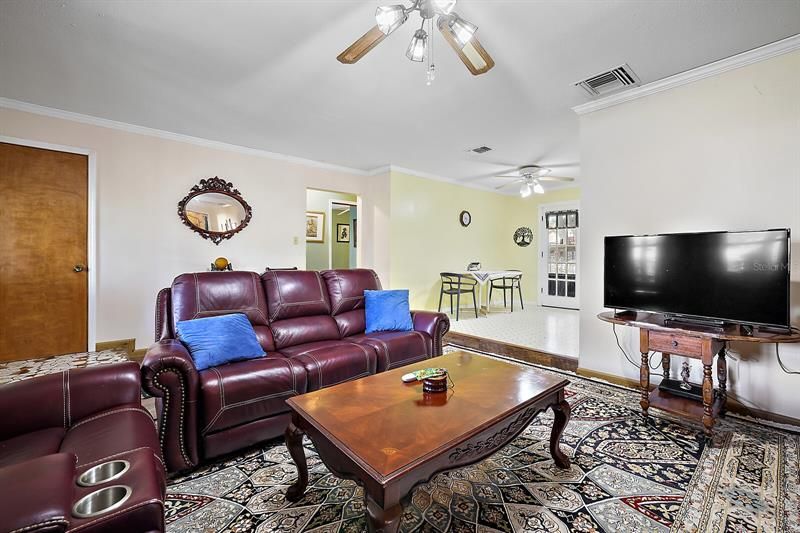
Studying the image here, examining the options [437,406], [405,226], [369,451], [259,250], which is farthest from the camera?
[405,226]

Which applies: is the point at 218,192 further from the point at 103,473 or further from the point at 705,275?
the point at 705,275

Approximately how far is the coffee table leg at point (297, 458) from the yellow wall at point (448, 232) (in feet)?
13.2

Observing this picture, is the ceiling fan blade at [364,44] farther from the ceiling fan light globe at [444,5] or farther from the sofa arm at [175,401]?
the sofa arm at [175,401]

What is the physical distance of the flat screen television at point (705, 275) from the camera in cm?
194

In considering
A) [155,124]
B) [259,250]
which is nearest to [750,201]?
[259,250]

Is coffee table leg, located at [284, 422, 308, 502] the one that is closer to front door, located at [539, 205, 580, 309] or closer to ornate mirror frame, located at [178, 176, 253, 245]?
ornate mirror frame, located at [178, 176, 253, 245]

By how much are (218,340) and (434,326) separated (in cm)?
168

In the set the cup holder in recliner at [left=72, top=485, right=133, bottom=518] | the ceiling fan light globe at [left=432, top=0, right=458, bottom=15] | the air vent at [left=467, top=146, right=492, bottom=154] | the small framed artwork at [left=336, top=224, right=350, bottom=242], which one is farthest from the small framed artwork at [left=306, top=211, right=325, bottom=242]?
the cup holder in recliner at [left=72, top=485, right=133, bottom=518]

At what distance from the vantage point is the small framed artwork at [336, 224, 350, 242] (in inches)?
296

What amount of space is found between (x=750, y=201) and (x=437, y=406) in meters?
2.65

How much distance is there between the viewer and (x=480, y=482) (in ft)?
5.43

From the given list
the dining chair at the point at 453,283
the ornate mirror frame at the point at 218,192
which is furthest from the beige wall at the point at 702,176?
the ornate mirror frame at the point at 218,192

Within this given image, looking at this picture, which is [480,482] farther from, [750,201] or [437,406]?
[750,201]

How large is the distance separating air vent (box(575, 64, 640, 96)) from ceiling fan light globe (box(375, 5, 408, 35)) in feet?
6.00
